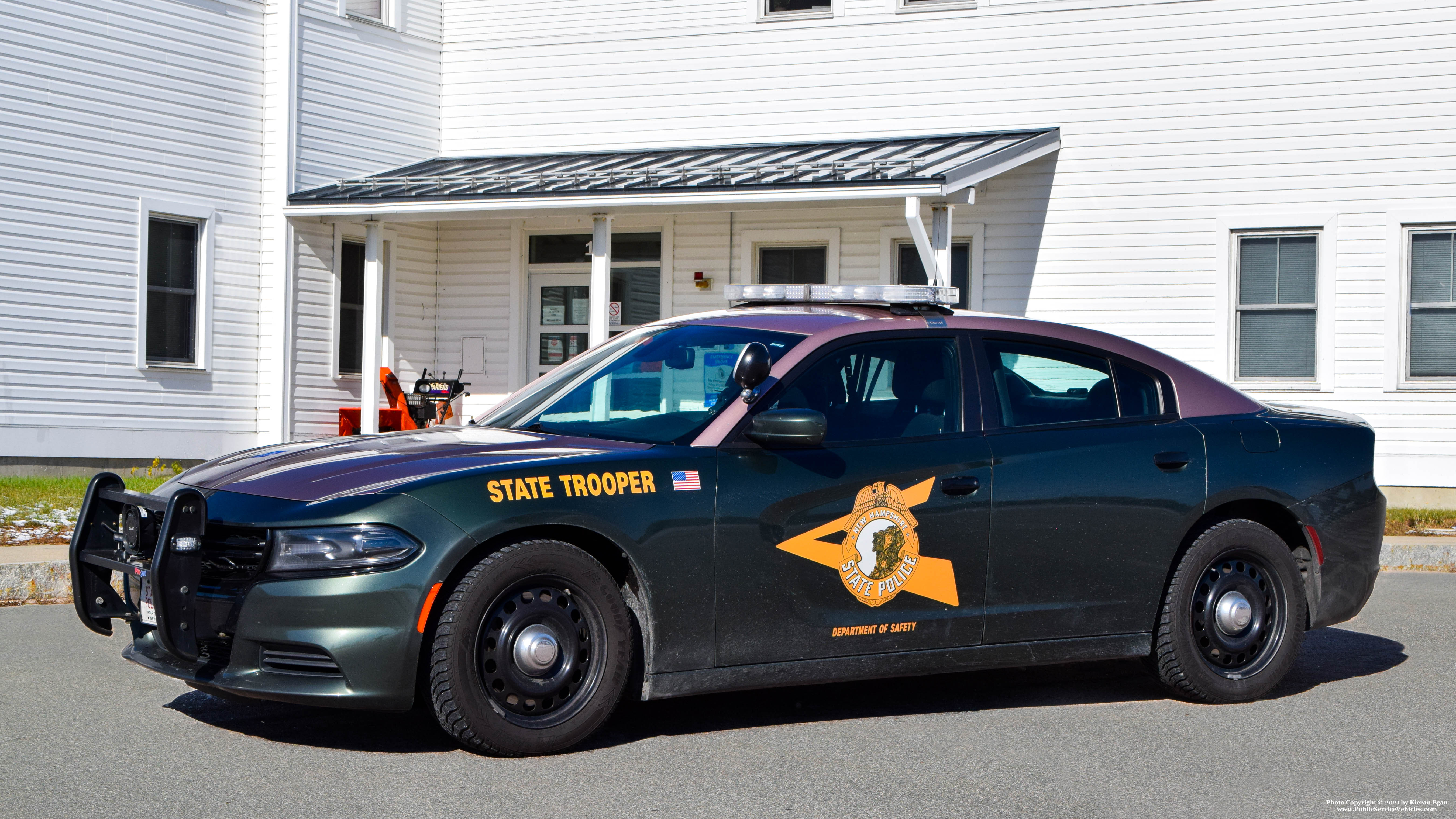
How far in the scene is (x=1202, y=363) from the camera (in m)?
14.8

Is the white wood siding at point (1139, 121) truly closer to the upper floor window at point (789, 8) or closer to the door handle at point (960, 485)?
the upper floor window at point (789, 8)

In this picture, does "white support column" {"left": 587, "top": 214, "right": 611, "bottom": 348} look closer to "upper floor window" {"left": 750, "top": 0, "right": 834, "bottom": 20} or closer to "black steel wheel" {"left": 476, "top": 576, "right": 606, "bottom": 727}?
"upper floor window" {"left": 750, "top": 0, "right": 834, "bottom": 20}

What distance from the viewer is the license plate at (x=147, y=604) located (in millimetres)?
4855

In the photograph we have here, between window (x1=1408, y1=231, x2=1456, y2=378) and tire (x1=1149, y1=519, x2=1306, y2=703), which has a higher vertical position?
window (x1=1408, y1=231, x2=1456, y2=378)

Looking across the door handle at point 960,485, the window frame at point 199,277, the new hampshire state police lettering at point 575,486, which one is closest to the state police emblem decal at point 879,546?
the door handle at point 960,485

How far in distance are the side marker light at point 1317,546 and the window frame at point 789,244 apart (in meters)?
9.95

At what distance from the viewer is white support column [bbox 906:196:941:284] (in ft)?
43.3

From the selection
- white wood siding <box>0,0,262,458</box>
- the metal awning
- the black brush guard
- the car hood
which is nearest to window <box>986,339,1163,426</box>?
the car hood

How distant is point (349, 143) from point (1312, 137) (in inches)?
410

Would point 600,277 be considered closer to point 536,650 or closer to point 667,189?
point 667,189

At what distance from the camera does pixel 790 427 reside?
16.9 feet

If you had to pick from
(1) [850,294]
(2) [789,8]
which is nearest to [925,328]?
(1) [850,294]

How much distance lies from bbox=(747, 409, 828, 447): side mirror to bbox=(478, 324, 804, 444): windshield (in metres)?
0.23

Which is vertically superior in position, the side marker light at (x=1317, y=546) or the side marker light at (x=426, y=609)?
the side marker light at (x=1317, y=546)
